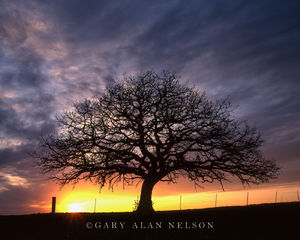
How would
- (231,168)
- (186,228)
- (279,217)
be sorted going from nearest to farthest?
(186,228) < (279,217) < (231,168)

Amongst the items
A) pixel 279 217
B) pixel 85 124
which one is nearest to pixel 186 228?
pixel 279 217

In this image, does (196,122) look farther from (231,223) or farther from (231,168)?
(231,223)

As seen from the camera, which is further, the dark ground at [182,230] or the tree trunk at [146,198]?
the tree trunk at [146,198]

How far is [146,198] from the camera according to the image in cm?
2631

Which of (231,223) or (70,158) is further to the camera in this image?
(70,158)

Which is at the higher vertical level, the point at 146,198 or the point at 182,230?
the point at 146,198

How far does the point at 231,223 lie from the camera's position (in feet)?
56.2

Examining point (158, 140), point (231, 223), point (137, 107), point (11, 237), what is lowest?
point (11, 237)

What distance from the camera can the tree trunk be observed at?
1008 inches

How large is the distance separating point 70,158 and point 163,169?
25.1 feet

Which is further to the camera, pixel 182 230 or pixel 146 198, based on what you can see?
pixel 146 198

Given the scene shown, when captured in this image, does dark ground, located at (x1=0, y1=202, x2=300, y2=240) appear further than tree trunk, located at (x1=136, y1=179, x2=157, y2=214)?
No

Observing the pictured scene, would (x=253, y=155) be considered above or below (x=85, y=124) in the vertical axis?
below

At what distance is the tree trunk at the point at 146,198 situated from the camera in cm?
2561
